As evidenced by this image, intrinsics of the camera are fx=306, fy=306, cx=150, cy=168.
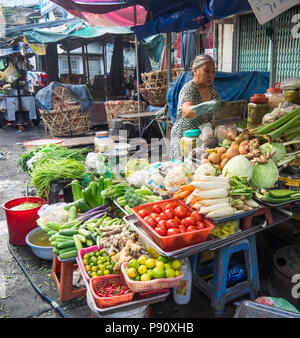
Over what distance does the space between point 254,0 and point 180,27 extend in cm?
268

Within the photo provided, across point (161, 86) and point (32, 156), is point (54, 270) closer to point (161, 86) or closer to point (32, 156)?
point (32, 156)

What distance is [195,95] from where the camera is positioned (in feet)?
12.1

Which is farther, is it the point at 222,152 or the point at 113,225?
the point at 113,225

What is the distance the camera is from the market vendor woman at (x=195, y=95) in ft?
11.5

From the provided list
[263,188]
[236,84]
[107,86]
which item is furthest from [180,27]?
[107,86]

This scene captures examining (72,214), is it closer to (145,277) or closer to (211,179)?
(145,277)

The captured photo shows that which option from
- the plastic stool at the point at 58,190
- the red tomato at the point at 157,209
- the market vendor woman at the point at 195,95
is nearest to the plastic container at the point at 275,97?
the market vendor woman at the point at 195,95

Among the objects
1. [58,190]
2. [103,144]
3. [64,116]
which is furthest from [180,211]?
[64,116]

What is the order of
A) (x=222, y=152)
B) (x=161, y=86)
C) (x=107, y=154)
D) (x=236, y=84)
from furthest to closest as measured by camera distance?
(x=161, y=86) → (x=236, y=84) → (x=107, y=154) → (x=222, y=152)

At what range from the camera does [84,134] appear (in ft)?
31.9

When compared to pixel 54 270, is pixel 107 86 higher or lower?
higher

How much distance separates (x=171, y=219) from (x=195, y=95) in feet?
6.52

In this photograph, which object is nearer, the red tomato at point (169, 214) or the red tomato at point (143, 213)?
the red tomato at point (169, 214)

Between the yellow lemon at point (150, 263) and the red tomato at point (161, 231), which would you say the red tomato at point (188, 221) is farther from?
the yellow lemon at point (150, 263)
